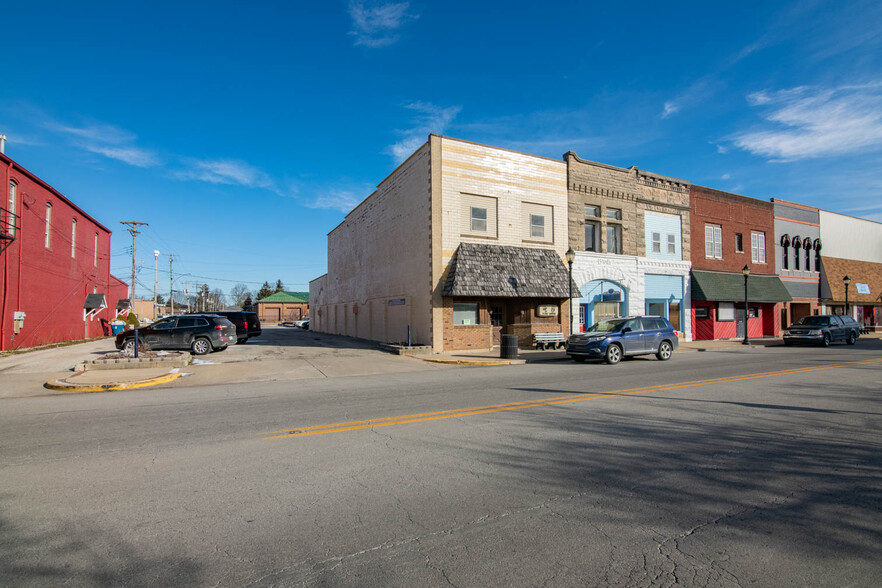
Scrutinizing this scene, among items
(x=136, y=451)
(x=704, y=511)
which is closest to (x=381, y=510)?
(x=704, y=511)

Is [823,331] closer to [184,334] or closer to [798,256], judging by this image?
[798,256]

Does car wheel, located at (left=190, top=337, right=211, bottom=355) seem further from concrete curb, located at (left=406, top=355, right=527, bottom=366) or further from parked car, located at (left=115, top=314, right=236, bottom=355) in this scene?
concrete curb, located at (left=406, top=355, right=527, bottom=366)

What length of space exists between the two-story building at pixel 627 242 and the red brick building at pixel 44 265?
26093 mm

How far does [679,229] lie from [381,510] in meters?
28.8

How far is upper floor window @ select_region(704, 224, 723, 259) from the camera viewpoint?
96.7ft

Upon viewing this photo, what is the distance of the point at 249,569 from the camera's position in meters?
3.21

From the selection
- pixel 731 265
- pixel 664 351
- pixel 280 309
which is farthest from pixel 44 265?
pixel 280 309

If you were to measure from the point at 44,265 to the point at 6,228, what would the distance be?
5.04 m

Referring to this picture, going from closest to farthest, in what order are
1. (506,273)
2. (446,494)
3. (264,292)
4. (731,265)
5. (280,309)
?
(446,494), (506,273), (731,265), (280,309), (264,292)

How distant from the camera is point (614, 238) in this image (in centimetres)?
2600

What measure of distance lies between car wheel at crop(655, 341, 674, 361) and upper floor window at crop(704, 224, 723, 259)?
14.2 m

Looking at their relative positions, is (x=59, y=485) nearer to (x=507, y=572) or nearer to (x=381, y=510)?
(x=381, y=510)

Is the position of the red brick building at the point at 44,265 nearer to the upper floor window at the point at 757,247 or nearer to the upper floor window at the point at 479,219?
the upper floor window at the point at 479,219

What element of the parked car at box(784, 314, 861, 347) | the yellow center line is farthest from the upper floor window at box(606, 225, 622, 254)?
the yellow center line
